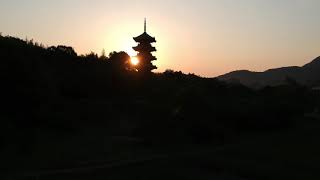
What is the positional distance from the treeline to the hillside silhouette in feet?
0.18

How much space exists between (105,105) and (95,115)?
2.64m

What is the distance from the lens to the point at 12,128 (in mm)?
26000

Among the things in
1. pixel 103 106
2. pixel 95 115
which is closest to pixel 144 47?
pixel 103 106

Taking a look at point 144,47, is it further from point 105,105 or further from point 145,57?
point 105,105

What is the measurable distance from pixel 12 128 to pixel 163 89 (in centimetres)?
1752

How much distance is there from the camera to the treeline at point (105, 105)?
29.3 metres

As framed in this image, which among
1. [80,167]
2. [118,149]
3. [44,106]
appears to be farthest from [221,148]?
[80,167]

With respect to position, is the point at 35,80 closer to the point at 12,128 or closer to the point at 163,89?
the point at 12,128

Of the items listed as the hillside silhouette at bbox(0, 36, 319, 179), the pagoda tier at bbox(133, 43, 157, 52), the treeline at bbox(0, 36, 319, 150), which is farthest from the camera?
the pagoda tier at bbox(133, 43, 157, 52)

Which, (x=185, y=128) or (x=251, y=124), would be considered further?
(x=251, y=124)

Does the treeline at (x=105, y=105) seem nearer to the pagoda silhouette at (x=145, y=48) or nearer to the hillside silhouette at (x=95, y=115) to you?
the hillside silhouette at (x=95, y=115)

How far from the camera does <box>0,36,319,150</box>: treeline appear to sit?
29.3 m

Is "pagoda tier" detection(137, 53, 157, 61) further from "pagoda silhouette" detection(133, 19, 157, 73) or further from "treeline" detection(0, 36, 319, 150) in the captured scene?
"treeline" detection(0, 36, 319, 150)

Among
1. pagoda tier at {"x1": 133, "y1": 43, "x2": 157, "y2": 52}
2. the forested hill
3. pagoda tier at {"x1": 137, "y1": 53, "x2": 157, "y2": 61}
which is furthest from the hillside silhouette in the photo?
pagoda tier at {"x1": 133, "y1": 43, "x2": 157, "y2": 52}
